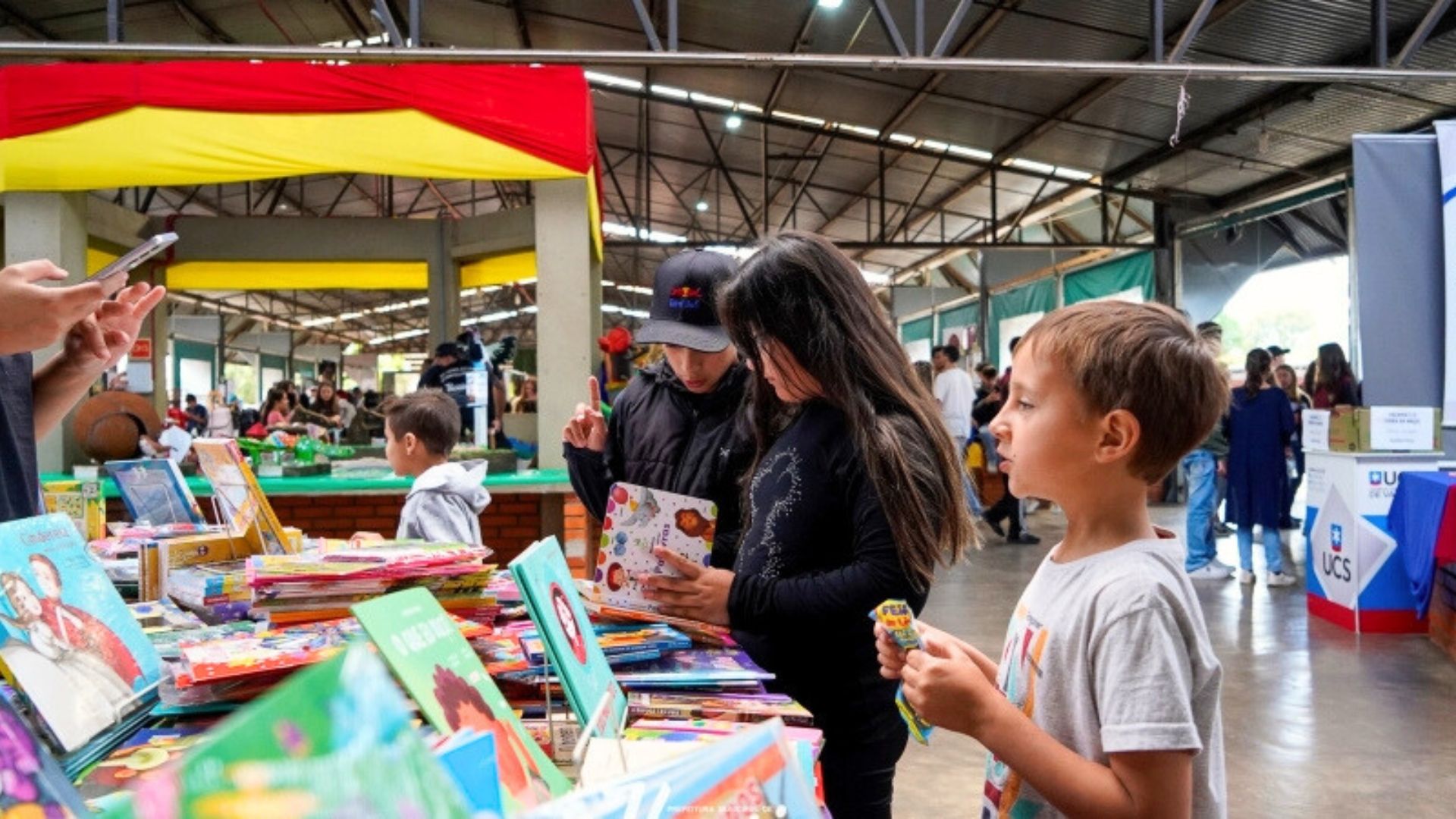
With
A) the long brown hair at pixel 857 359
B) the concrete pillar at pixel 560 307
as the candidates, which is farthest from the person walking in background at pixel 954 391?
the long brown hair at pixel 857 359

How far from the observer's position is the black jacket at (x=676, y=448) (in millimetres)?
1978

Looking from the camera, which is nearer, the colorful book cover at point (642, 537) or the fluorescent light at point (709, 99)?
the colorful book cover at point (642, 537)

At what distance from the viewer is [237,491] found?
199cm

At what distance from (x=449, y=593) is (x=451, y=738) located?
3.02 feet

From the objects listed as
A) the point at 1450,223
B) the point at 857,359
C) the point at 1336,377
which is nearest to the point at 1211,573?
the point at 1336,377

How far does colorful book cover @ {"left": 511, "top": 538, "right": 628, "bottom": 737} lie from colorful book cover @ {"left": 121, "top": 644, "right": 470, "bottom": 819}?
0.54m

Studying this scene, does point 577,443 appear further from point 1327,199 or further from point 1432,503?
point 1327,199

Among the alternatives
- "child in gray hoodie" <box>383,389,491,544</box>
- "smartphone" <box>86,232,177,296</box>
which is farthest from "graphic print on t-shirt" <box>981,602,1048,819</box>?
"child in gray hoodie" <box>383,389,491,544</box>

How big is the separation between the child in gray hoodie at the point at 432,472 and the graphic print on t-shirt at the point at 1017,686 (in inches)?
62.3

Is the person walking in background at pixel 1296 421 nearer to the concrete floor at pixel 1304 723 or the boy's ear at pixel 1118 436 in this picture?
the concrete floor at pixel 1304 723

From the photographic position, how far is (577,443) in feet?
7.22

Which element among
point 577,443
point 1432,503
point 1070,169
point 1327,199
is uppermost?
point 1070,169

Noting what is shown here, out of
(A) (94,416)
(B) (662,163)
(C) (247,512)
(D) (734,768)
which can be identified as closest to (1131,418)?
(D) (734,768)

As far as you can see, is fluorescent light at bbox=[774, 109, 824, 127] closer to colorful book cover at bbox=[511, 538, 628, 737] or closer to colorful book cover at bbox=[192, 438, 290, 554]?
colorful book cover at bbox=[192, 438, 290, 554]
